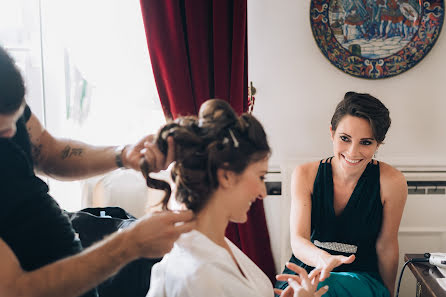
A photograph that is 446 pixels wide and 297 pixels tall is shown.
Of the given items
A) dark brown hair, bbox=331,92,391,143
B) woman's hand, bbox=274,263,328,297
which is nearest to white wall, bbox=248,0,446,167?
dark brown hair, bbox=331,92,391,143

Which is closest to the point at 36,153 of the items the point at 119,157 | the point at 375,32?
the point at 119,157

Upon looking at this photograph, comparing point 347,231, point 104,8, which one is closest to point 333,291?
point 347,231

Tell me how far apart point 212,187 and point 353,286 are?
81 cm

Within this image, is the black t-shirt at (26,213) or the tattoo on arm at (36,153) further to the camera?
the tattoo on arm at (36,153)

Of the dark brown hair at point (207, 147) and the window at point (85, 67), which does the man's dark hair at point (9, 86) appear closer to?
the dark brown hair at point (207, 147)

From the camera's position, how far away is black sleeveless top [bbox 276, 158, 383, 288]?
169 centimetres

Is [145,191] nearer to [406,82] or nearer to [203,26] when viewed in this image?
[203,26]

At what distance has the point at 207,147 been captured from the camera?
0.91m

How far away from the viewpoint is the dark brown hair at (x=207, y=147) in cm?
91

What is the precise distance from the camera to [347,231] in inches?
67.9

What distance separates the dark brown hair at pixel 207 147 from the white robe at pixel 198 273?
0.32 feet

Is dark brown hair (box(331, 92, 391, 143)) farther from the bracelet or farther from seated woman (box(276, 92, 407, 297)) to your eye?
the bracelet

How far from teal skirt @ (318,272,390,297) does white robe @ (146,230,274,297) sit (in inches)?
21.3

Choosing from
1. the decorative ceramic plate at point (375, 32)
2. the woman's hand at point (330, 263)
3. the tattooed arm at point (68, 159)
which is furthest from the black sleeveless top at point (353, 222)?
the tattooed arm at point (68, 159)
